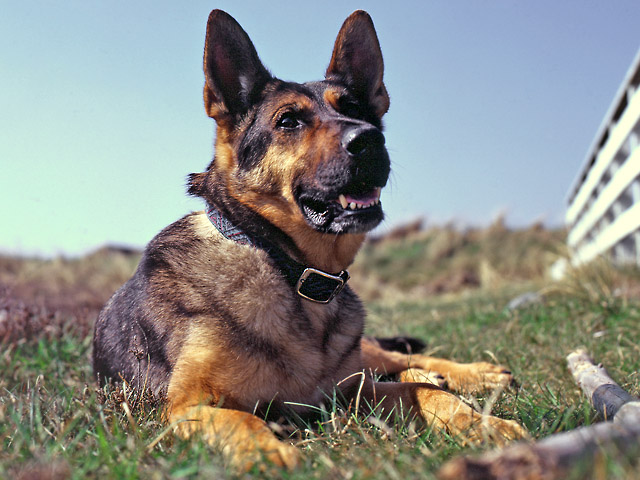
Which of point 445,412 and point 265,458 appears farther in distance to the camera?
point 445,412

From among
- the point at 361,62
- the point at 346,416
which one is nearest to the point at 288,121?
the point at 361,62

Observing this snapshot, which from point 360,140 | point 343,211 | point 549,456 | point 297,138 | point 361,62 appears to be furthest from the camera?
point 361,62

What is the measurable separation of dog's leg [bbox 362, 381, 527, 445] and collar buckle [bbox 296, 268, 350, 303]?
0.54 m

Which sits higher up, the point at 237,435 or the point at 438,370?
the point at 237,435

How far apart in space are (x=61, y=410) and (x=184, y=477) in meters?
1.26

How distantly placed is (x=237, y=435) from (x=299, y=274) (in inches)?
39.9

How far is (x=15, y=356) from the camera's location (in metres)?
4.19

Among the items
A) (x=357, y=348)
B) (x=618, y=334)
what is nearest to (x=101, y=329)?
(x=357, y=348)

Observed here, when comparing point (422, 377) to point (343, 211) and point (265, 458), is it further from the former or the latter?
point (265, 458)

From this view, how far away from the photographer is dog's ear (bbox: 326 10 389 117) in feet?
11.1

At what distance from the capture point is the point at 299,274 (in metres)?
2.90

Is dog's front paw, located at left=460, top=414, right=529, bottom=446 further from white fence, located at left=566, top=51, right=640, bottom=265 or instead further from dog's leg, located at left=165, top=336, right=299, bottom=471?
white fence, located at left=566, top=51, right=640, bottom=265

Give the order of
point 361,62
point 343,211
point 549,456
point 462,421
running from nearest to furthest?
point 549,456
point 462,421
point 343,211
point 361,62

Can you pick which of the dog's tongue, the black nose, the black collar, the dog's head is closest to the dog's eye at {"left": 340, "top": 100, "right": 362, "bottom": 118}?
the dog's head
